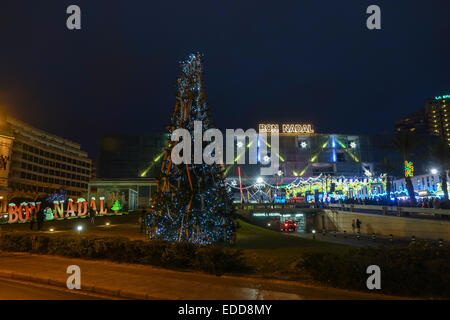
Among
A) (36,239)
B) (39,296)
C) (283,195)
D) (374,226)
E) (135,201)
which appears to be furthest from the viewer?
(135,201)

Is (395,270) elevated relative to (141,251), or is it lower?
elevated

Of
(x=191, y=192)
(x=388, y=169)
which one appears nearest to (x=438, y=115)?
(x=388, y=169)

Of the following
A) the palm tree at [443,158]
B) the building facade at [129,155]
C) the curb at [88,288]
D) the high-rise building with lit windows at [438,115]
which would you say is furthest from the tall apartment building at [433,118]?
the curb at [88,288]

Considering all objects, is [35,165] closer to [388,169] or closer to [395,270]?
[388,169]

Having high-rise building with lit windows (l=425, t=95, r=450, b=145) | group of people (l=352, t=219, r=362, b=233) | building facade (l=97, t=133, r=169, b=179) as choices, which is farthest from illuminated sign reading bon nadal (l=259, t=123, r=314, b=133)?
high-rise building with lit windows (l=425, t=95, r=450, b=145)

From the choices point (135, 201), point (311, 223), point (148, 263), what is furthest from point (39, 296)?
point (135, 201)

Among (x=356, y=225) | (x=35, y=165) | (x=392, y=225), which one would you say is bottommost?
(x=356, y=225)

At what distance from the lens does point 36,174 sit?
7400cm

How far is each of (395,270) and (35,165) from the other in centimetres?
8327

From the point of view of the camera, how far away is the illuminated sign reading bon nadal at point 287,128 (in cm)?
7662

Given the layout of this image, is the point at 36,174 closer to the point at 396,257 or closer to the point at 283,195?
the point at 283,195

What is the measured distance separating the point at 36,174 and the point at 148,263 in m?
76.7

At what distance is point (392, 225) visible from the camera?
2748 cm

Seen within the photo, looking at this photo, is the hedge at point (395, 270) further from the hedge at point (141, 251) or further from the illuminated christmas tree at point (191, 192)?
the illuminated christmas tree at point (191, 192)
